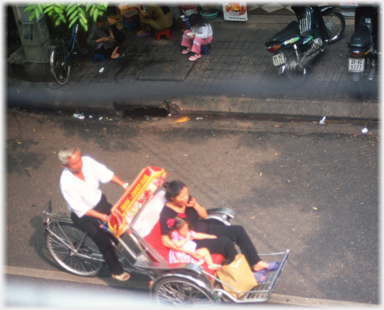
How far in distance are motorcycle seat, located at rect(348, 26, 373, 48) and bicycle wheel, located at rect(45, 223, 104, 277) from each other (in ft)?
16.3

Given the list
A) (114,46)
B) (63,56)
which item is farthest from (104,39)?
(63,56)

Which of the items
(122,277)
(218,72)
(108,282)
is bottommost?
(108,282)

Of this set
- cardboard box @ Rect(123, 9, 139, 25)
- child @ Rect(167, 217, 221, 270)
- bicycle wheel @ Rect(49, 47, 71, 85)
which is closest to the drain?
bicycle wheel @ Rect(49, 47, 71, 85)

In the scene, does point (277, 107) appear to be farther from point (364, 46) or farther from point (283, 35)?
point (364, 46)

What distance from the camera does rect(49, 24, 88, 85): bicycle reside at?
8.77m

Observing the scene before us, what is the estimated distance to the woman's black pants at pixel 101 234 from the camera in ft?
15.6

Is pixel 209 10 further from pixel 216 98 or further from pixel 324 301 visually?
pixel 324 301

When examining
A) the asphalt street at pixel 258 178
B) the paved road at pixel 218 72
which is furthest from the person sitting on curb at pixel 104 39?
the asphalt street at pixel 258 178

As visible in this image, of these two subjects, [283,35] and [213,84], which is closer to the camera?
[283,35]

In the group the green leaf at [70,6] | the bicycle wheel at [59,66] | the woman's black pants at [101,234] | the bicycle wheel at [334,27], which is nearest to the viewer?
the woman's black pants at [101,234]

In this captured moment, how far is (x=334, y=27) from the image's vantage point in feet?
30.8

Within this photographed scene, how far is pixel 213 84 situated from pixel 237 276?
470 cm

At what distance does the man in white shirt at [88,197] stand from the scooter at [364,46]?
450 centimetres

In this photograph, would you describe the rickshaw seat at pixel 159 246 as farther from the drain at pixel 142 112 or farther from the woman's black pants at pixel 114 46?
the woman's black pants at pixel 114 46
